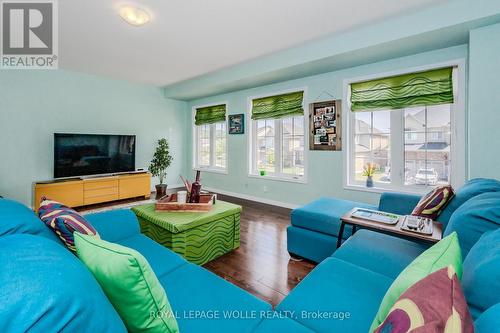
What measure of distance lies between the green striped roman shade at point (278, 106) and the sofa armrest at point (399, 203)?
6.95 feet

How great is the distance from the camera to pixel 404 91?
3160mm

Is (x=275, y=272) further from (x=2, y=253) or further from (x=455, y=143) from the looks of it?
(x=455, y=143)

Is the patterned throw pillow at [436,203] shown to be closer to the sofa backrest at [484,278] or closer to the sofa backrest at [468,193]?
the sofa backrest at [468,193]

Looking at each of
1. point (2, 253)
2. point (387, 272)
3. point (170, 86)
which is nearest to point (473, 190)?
point (387, 272)

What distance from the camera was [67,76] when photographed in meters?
4.35

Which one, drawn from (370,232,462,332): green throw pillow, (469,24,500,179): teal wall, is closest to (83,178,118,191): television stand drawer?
(370,232,462,332): green throw pillow

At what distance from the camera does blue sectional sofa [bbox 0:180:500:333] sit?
485 millimetres

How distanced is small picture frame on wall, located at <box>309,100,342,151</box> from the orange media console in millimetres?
3521

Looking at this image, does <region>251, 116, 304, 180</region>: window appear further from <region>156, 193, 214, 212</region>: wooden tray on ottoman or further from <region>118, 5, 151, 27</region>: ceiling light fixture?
<region>118, 5, 151, 27</region>: ceiling light fixture

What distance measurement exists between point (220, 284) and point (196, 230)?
964mm

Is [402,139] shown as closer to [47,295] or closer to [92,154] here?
[47,295]

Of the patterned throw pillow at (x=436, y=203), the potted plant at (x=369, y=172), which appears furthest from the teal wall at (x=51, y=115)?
the patterned throw pillow at (x=436, y=203)

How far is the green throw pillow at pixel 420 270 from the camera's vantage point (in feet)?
2.38

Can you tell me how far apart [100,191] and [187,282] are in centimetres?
400
